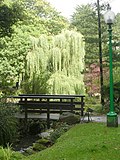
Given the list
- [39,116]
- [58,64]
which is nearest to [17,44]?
[58,64]

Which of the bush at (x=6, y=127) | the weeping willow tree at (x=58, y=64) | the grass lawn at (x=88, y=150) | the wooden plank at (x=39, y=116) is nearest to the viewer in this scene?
the grass lawn at (x=88, y=150)

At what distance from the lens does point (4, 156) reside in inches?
215

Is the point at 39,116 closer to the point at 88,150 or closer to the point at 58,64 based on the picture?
the point at 58,64

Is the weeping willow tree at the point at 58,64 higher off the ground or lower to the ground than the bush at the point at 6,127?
higher

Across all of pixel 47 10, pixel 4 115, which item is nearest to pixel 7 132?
pixel 4 115

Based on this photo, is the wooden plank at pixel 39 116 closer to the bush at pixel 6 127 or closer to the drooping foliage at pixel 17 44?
the bush at pixel 6 127

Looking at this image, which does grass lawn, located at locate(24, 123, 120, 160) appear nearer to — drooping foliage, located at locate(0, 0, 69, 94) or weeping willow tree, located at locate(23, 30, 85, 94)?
drooping foliage, located at locate(0, 0, 69, 94)

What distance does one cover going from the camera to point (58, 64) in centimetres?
1738

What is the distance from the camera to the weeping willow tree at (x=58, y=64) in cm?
1719

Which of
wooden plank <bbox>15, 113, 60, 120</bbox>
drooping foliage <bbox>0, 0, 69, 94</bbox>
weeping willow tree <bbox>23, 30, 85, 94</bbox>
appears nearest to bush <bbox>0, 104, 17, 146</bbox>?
wooden plank <bbox>15, 113, 60, 120</bbox>

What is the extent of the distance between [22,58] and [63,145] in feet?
45.7

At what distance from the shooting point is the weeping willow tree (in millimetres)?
17188

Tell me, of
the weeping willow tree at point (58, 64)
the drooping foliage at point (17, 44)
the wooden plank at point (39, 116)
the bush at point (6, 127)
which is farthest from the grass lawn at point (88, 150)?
the weeping willow tree at point (58, 64)

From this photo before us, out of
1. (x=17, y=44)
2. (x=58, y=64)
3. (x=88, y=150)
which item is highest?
(x=17, y=44)
